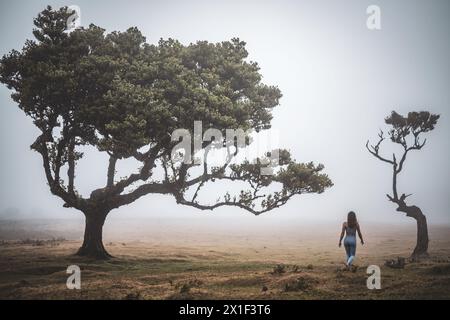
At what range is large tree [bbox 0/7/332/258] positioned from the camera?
23.2 metres

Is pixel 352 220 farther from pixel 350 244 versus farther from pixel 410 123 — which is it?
pixel 410 123

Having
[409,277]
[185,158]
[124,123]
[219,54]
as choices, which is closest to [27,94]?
[124,123]

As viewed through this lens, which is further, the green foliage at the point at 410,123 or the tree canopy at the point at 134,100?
the green foliage at the point at 410,123

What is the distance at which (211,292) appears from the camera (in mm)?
14977

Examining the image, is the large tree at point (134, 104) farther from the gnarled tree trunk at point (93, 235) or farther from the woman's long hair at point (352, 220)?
the woman's long hair at point (352, 220)

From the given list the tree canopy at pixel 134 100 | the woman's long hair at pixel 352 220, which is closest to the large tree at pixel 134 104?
the tree canopy at pixel 134 100

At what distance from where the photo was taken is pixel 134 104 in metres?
22.1

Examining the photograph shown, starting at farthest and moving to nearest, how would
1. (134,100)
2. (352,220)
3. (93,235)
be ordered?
(93,235) < (134,100) < (352,220)

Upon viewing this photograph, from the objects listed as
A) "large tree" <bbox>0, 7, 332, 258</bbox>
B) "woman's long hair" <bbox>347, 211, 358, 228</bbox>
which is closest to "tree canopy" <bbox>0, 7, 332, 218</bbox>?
"large tree" <bbox>0, 7, 332, 258</bbox>

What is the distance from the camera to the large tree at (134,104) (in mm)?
23203

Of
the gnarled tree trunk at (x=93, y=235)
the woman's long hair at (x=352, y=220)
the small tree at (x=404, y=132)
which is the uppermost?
the small tree at (x=404, y=132)

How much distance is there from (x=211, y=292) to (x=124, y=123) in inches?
461

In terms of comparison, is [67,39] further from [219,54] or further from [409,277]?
[409,277]

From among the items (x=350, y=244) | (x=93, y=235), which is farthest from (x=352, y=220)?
(x=93, y=235)
